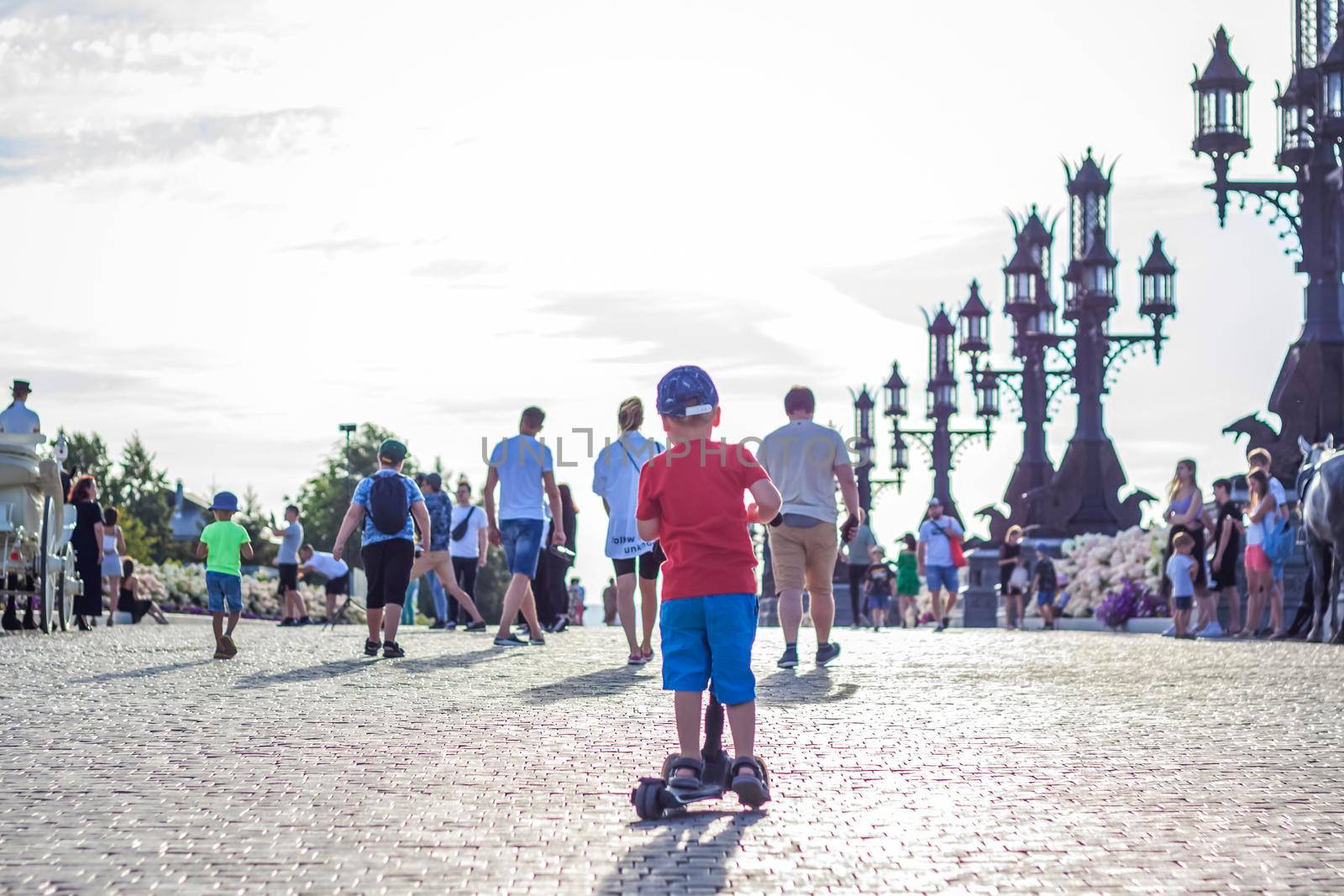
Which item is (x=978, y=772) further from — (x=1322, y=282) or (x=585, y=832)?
(x=1322, y=282)

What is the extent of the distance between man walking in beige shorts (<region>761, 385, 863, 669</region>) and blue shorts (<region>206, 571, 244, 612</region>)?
4.17 meters

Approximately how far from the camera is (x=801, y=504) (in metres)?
12.6

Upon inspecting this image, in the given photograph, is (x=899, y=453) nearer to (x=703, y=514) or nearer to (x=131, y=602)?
(x=131, y=602)

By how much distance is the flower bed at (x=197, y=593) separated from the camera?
107ft

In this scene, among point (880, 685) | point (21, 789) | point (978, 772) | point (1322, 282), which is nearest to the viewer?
point (21, 789)

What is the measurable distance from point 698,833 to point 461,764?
170cm

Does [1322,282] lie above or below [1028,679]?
above

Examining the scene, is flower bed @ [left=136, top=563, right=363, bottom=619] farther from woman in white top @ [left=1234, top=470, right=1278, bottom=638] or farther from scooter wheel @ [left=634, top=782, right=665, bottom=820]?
scooter wheel @ [left=634, top=782, right=665, bottom=820]

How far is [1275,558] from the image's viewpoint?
20219 millimetres

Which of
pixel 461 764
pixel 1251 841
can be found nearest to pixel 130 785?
pixel 461 764

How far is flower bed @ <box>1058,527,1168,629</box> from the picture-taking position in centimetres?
2652

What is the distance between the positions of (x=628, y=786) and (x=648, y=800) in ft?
2.63

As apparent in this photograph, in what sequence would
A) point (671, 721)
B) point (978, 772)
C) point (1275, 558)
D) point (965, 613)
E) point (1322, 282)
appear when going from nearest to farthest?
point (978, 772) < point (671, 721) < point (1275, 558) < point (1322, 282) < point (965, 613)

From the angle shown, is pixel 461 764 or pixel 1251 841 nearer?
pixel 1251 841
